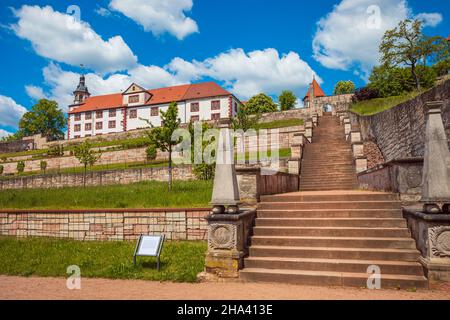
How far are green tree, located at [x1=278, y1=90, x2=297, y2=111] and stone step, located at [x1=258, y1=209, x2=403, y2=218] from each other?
61.1m

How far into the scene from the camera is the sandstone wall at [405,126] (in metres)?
11.8

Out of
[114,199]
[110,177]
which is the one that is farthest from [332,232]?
[110,177]

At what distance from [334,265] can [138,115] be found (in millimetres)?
63636

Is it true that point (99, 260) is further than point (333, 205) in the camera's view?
Yes

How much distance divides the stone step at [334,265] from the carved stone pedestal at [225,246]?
0.37 metres

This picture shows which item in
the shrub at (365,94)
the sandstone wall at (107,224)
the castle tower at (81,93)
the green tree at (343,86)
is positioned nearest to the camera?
the sandstone wall at (107,224)

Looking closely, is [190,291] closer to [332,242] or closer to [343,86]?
[332,242]

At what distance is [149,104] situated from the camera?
210 feet

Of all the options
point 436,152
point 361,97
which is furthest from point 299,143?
→ point 361,97

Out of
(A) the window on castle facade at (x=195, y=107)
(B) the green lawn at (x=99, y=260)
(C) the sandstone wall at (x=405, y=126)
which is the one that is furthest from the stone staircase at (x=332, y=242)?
(A) the window on castle facade at (x=195, y=107)

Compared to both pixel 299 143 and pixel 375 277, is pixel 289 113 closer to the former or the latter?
pixel 299 143

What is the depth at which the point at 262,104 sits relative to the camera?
63250mm

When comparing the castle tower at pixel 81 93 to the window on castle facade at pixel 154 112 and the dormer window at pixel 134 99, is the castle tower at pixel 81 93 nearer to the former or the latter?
the dormer window at pixel 134 99
